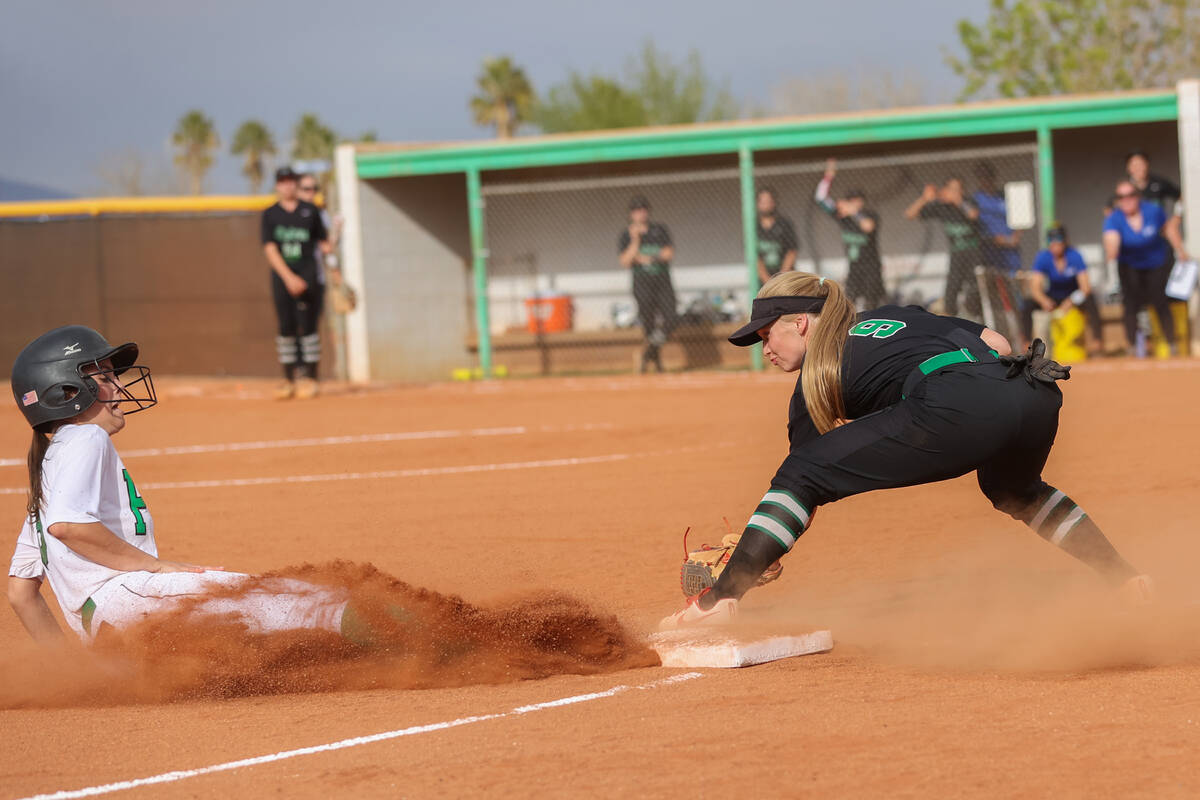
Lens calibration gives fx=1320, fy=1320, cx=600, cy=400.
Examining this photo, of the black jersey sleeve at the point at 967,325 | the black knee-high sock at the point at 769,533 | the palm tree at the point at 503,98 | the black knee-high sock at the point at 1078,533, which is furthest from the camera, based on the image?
the palm tree at the point at 503,98

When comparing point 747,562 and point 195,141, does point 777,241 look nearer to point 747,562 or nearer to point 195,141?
point 747,562

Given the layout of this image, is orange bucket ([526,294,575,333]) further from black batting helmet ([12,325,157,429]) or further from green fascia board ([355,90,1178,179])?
black batting helmet ([12,325,157,429])

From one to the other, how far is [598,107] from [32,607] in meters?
38.7

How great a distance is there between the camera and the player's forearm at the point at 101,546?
4.47m

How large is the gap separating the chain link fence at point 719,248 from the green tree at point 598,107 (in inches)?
829

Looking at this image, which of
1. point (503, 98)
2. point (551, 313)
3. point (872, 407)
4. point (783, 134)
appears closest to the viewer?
point (872, 407)

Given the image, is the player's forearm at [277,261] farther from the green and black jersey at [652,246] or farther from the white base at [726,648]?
the white base at [726,648]

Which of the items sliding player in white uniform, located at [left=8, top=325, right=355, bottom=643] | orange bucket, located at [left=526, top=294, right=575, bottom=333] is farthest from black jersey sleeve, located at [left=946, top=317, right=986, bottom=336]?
orange bucket, located at [left=526, top=294, right=575, bottom=333]

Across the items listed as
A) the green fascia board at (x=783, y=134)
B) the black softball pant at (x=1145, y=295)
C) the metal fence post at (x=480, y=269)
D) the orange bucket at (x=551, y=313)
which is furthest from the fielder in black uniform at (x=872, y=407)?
the orange bucket at (x=551, y=313)

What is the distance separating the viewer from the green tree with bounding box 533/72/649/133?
41.8 meters

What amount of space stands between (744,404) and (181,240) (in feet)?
31.2

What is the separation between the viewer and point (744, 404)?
13328mm

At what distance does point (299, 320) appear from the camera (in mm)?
15016

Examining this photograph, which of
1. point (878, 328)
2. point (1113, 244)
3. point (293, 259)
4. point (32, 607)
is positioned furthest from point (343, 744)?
point (1113, 244)
